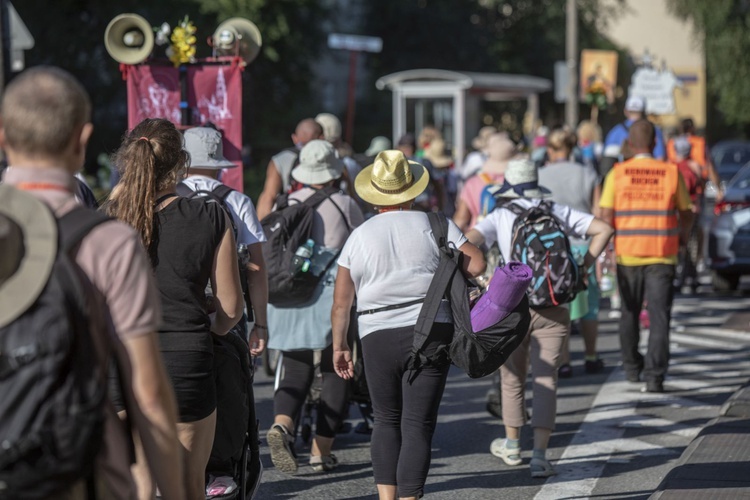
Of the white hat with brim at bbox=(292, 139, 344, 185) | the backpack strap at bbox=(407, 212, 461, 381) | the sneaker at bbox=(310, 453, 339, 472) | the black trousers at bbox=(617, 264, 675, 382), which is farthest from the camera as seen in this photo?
the black trousers at bbox=(617, 264, 675, 382)

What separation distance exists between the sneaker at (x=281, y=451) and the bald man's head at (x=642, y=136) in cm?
359

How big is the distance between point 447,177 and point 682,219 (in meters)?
6.71

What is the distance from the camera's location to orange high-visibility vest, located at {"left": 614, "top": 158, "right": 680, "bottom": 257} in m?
8.65

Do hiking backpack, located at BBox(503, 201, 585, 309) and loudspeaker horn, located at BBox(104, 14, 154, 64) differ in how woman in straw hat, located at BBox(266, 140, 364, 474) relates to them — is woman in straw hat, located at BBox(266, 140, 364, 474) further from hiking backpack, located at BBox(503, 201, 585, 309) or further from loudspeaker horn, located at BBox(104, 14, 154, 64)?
loudspeaker horn, located at BBox(104, 14, 154, 64)

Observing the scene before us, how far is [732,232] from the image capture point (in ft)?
47.8

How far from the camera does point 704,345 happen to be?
11.4 meters

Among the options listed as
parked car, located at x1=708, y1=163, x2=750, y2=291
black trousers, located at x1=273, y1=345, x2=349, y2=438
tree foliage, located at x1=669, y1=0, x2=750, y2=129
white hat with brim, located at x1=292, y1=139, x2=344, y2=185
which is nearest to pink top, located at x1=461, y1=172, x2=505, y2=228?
white hat with brim, located at x1=292, y1=139, x2=344, y2=185

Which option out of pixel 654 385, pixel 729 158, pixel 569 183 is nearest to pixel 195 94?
pixel 569 183

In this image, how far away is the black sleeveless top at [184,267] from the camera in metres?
4.30

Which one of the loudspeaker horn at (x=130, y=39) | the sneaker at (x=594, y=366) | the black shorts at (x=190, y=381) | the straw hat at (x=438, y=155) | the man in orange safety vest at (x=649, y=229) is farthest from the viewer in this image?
the straw hat at (x=438, y=155)

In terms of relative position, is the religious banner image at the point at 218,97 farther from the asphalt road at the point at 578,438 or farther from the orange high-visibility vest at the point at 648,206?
the orange high-visibility vest at the point at 648,206

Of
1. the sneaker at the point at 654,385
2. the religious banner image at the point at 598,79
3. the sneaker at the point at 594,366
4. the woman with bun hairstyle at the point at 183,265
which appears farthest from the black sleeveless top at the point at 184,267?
the religious banner image at the point at 598,79

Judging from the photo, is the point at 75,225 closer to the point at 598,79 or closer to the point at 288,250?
the point at 288,250

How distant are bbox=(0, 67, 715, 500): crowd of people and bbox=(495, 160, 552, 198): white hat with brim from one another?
1 cm
